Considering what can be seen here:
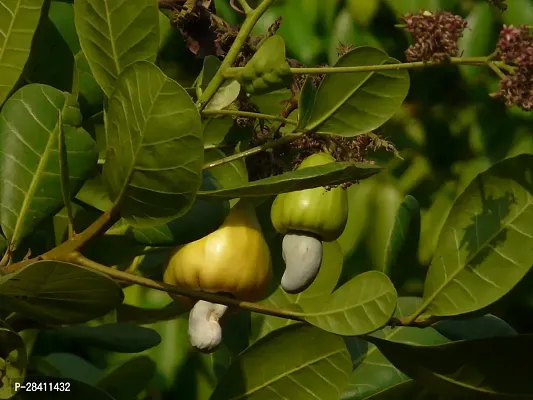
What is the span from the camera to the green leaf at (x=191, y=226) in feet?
1.78

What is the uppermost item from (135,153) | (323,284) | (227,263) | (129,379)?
(135,153)

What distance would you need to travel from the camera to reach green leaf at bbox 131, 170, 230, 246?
54 centimetres

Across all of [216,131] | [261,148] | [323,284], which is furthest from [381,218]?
[261,148]

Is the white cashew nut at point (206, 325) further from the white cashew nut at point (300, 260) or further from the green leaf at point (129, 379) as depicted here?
the green leaf at point (129, 379)

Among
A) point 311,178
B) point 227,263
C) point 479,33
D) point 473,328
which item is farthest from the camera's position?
point 479,33

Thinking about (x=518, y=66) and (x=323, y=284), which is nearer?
(x=518, y=66)

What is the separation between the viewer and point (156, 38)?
49 centimetres

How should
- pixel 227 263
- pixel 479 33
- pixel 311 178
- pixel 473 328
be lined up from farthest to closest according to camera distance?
pixel 479 33 < pixel 473 328 < pixel 227 263 < pixel 311 178

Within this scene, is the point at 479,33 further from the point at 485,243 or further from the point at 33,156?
the point at 33,156

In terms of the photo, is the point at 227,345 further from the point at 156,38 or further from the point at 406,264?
the point at 156,38

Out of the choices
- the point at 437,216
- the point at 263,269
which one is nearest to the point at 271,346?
the point at 263,269

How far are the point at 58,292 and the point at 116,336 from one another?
17 cm

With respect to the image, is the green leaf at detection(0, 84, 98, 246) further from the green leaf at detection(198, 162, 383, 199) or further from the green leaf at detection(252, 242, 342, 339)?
the green leaf at detection(252, 242, 342, 339)

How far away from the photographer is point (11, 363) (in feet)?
1.59
